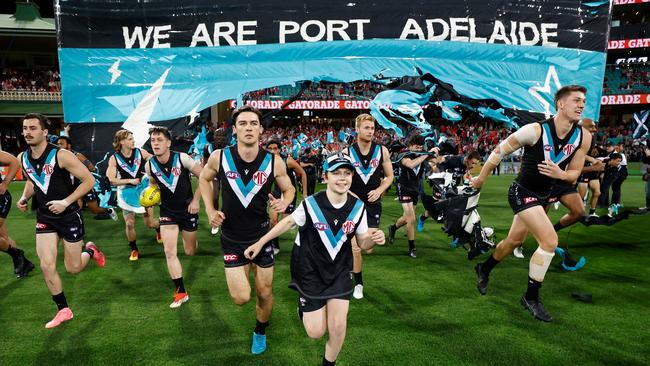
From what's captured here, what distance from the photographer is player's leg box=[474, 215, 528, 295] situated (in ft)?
14.3

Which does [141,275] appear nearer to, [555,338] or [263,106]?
[555,338]

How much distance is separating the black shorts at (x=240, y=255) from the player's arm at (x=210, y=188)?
29 cm

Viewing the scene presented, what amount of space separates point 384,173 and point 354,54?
18.9ft

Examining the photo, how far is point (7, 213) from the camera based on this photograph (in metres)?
5.66

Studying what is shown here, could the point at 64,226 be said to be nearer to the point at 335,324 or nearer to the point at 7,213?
the point at 7,213

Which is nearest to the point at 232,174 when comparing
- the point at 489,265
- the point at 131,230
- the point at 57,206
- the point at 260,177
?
the point at 260,177

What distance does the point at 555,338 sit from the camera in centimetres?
389

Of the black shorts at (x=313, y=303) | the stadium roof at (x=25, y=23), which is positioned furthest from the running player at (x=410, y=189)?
the stadium roof at (x=25, y=23)

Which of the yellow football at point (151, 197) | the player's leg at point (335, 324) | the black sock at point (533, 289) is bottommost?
the black sock at point (533, 289)

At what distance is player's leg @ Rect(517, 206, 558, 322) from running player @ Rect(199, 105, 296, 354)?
2.55 meters

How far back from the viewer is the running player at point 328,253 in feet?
9.73

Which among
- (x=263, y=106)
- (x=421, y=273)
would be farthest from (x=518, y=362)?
(x=263, y=106)

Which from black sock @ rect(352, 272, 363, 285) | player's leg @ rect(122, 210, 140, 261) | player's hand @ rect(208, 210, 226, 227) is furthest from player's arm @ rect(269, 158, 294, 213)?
player's leg @ rect(122, 210, 140, 261)

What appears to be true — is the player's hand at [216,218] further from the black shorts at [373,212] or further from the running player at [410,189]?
the running player at [410,189]
